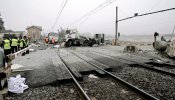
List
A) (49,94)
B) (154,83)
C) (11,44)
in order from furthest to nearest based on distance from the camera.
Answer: (11,44) → (154,83) → (49,94)

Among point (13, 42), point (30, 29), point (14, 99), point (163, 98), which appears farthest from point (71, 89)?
point (30, 29)

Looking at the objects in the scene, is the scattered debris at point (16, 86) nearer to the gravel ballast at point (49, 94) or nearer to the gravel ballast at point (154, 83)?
Result: the gravel ballast at point (49, 94)

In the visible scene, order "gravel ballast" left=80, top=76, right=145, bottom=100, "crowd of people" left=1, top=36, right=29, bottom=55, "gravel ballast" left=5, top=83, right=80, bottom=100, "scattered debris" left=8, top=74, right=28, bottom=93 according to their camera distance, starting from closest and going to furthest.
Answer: "gravel ballast" left=80, top=76, right=145, bottom=100
"gravel ballast" left=5, top=83, right=80, bottom=100
"scattered debris" left=8, top=74, right=28, bottom=93
"crowd of people" left=1, top=36, right=29, bottom=55

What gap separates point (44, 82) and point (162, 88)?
14.4 ft

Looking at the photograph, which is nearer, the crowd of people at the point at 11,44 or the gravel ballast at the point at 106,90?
the gravel ballast at the point at 106,90

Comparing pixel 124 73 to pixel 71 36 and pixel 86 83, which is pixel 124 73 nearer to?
pixel 86 83

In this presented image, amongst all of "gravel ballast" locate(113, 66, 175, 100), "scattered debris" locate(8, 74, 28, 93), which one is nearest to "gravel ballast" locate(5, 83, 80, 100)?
"scattered debris" locate(8, 74, 28, 93)

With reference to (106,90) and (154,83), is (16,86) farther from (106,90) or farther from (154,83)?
(154,83)

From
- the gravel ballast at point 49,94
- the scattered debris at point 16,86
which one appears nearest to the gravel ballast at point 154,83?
the gravel ballast at point 49,94

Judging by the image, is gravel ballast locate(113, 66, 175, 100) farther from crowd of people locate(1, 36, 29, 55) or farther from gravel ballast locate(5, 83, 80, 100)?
crowd of people locate(1, 36, 29, 55)

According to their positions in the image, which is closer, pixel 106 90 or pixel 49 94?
pixel 49 94

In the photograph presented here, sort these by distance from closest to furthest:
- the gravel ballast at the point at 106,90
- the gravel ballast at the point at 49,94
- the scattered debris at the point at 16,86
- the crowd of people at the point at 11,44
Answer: the gravel ballast at the point at 106,90, the gravel ballast at the point at 49,94, the scattered debris at the point at 16,86, the crowd of people at the point at 11,44

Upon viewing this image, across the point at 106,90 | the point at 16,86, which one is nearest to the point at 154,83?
the point at 106,90

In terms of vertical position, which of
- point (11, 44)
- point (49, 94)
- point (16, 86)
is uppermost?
point (11, 44)
